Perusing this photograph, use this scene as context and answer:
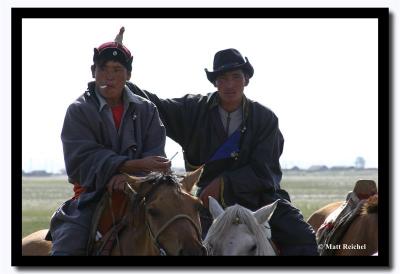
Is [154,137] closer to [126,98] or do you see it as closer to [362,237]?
[126,98]

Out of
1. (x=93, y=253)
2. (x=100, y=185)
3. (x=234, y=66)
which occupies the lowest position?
(x=93, y=253)

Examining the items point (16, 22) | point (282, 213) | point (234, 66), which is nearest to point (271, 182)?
point (282, 213)

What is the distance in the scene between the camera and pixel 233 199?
6.40 metres

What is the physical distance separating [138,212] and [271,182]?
1321mm

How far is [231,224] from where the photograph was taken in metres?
5.76

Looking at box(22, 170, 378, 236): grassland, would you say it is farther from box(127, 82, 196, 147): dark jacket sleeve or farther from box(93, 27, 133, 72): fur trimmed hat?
box(93, 27, 133, 72): fur trimmed hat

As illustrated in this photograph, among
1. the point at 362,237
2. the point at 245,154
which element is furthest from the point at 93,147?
the point at 362,237

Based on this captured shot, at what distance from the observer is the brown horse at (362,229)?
6695 millimetres

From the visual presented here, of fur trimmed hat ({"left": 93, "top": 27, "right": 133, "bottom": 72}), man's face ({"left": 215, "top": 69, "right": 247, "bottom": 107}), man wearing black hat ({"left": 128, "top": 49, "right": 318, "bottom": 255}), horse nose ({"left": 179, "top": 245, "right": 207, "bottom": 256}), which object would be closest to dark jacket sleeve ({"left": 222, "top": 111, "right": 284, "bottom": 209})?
man wearing black hat ({"left": 128, "top": 49, "right": 318, "bottom": 255})

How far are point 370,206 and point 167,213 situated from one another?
99.5 inches

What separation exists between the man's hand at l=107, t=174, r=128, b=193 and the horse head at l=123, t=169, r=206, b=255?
72 mm

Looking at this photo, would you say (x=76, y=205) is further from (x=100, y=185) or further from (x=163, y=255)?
(x=163, y=255)

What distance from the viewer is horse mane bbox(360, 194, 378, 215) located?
7188 millimetres

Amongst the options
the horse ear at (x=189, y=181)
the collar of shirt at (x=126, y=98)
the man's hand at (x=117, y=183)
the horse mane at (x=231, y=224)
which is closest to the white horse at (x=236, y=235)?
the horse mane at (x=231, y=224)
